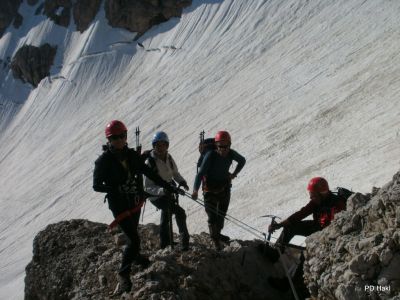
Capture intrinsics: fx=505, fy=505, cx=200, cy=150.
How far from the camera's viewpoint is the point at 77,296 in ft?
23.1

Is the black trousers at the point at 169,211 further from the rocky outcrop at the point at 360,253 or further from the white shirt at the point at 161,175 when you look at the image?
the rocky outcrop at the point at 360,253

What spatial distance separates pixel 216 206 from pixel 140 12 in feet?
165

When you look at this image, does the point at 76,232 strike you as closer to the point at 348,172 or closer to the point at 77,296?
the point at 77,296

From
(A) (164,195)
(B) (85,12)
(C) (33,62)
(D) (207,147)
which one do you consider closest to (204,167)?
(D) (207,147)

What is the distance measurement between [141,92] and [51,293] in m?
35.0

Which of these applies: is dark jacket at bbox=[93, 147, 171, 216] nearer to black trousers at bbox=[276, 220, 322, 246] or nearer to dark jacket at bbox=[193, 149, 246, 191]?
dark jacket at bbox=[193, 149, 246, 191]

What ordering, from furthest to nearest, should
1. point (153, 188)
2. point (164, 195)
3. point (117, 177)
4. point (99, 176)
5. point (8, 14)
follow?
point (8, 14) < point (153, 188) < point (164, 195) < point (117, 177) < point (99, 176)

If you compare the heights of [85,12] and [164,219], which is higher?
[85,12]

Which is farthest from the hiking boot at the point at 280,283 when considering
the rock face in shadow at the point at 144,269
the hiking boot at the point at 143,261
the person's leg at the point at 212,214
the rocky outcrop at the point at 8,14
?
the rocky outcrop at the point at 8,14

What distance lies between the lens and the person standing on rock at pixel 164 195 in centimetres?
738

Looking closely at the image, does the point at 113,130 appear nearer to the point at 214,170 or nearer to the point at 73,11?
the point at 214,170

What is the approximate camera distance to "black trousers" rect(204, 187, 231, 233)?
26.6 ft

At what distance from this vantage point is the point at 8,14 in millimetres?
71562

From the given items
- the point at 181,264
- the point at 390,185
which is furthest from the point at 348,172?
the point at 390,185
